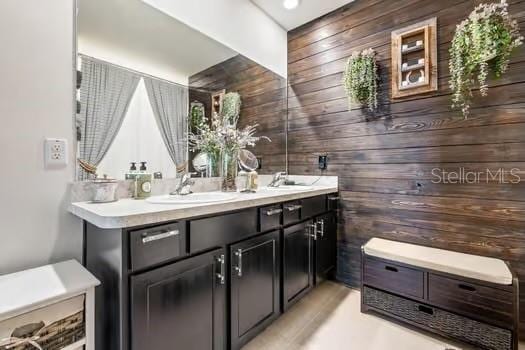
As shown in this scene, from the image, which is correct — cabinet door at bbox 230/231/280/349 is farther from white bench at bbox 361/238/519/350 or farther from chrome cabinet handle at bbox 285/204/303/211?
white bench at bbox 361/238/519/350

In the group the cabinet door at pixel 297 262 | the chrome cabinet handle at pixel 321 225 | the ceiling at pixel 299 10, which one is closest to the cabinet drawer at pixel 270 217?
the cabinet door at pixel 297 262

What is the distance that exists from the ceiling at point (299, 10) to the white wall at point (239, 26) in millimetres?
64

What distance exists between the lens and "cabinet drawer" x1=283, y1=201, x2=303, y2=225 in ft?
5.66

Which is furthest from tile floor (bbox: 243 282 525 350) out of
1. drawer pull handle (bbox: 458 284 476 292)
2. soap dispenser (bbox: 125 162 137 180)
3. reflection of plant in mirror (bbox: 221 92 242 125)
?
reflection of plant in mirror (bbox: 221 92 242 125)

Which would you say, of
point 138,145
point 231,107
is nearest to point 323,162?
point 231,107

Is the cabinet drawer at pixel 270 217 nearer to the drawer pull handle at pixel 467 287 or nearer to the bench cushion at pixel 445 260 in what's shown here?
the bench cushion at pixel 445 260

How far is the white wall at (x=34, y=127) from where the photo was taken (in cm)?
111

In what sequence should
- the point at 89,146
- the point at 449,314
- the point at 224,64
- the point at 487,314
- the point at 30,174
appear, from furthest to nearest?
the point at 224,64 < the point at 449,314 < the point at 487,314 < the point at 89,146 < the point at 30,174

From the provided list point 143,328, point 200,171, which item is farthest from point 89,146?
point 143,328

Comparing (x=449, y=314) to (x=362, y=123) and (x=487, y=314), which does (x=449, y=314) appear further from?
(x=362, y=123)

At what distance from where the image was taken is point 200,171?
191cm

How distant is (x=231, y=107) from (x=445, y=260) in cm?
187

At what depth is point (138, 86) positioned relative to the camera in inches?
61.5

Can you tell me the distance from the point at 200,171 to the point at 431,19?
197 cm
